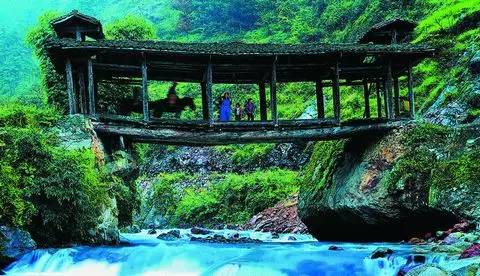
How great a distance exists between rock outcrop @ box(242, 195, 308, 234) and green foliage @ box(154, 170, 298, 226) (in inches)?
56.2

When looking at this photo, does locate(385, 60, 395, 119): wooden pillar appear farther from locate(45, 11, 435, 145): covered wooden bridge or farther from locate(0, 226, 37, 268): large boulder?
locate(0, 226, 37, 268): large boulder

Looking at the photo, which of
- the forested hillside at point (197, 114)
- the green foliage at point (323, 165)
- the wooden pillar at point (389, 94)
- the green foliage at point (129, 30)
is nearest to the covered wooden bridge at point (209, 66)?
the wooden pillar at point (389, 94)

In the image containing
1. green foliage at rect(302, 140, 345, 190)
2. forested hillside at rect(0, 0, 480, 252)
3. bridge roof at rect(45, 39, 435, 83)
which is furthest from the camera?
green foliage at rect(302, 140, 345, 190)

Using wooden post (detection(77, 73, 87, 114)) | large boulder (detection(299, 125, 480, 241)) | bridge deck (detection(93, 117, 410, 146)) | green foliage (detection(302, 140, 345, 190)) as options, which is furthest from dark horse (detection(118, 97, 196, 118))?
large boulder (detection(299, 125, 480, 241))

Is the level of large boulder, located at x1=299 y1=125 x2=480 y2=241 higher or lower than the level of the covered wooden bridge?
lower

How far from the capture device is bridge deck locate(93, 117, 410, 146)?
17766 millimetres

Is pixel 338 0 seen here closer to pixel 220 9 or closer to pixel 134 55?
pixel 220 9

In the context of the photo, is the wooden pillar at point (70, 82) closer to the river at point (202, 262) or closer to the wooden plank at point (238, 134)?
the wooden plank at point (238, 134)

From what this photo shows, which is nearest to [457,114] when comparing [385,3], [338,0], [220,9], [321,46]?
[321,46]

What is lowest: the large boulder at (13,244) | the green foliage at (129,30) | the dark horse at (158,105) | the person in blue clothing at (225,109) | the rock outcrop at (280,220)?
the rock outcrop at (280,220)

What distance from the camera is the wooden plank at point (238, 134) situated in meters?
17.7

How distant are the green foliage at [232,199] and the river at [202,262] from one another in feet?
54.8

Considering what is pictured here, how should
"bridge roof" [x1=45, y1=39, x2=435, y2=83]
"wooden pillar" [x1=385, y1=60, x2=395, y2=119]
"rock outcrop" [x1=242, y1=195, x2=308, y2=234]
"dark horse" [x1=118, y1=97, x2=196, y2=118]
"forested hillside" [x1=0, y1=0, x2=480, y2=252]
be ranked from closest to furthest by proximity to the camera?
"forested hillside" [x1=0, y1=0, x2=480, y2=252], "bridge roof" [x1=45, y1=39, x2=435, y2=83], "wooden pillar" [x1=385, y1=60, x2=395, y2=119], "dark horse" [x1=118, y1=97, x2=196, y2=118], "rock outcrop" [x1=242, y1=195, x2=308, y2=234]

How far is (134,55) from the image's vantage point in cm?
1820
